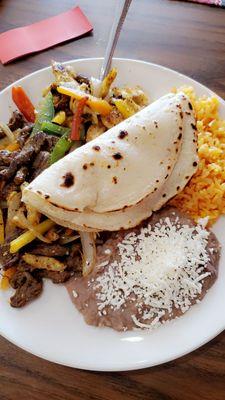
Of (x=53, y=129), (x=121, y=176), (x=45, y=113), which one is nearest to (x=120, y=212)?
(x=121, y=176)

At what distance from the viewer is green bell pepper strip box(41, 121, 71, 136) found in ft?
6.75

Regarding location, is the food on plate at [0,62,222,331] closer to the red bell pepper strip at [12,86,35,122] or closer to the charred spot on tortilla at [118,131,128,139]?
the charred spot on tortilla at [118,131,128,139]

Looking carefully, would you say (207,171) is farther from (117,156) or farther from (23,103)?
(23,103)

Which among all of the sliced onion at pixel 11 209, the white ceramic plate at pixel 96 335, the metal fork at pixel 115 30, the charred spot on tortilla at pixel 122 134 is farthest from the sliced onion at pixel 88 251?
the metal fork at pixel 115 30

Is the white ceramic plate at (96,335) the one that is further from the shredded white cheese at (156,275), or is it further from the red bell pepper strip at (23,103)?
the red bell pepper strip at (23,103)

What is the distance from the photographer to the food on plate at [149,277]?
1.63 meters

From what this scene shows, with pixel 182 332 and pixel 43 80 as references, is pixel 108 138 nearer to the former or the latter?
pixel 43 80

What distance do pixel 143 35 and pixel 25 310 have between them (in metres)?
1.78

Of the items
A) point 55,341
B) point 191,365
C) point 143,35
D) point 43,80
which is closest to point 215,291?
point 191,365

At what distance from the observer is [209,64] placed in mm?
2496

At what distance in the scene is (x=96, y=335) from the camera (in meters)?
1.64

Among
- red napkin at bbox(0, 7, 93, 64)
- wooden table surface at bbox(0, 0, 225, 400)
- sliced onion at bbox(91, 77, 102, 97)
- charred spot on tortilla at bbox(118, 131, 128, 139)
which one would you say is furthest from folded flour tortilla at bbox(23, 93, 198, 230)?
red napkin at bbox(0, 7, 93, 64)

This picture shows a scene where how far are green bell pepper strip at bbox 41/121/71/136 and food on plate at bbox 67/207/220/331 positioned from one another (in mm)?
609

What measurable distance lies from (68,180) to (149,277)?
0.48m
